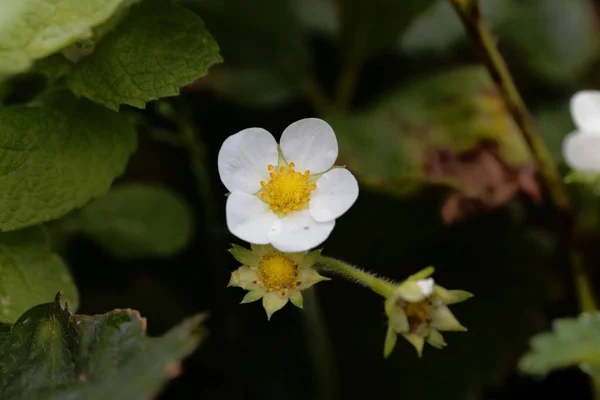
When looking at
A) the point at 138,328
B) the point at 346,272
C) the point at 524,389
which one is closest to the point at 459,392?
the point at 524,389

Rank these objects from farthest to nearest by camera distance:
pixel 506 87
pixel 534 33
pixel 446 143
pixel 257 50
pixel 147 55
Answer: pixel 534 33 < pixel 257 50 < pixel 446 143 < pixel 506 87 < pixel 147 55

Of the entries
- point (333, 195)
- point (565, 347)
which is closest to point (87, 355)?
point (333, 195)

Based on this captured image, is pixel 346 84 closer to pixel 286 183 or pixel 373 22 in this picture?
pixel 373 22

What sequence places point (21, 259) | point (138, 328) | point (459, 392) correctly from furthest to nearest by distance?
point (459, 392) < point (21, 259) < point (138, 328)

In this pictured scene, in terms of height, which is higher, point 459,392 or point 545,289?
point 545,289

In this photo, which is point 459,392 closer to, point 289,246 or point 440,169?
point 440,169

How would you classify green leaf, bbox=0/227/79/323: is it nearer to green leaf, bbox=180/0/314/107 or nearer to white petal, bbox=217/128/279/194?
white petal, bbox=217/128/279/194

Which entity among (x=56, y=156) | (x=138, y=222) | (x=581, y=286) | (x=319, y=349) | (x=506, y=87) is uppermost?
(x=506, y=87)
